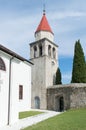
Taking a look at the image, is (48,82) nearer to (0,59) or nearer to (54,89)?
(54,89)

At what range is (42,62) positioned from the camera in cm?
3653

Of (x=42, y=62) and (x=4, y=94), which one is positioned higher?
(x=42, y=62)

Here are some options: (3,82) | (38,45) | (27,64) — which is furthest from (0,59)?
(38,45)

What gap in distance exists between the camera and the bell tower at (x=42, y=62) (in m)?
35.0

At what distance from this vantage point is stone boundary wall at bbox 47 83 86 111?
2902cm

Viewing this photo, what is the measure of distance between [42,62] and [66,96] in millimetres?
8243

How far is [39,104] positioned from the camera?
34.6 meters

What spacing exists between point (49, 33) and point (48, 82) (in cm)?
893

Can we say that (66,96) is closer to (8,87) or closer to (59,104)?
(59,104)

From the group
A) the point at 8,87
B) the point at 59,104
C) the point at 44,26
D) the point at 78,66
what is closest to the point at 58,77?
the point at 78,66

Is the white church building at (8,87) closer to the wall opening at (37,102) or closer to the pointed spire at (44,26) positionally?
the wall opening at (37,102)

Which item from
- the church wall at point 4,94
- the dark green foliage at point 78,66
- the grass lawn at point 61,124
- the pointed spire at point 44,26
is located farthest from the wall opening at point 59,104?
the church wall at point 4,94

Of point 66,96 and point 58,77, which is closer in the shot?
point 66,96

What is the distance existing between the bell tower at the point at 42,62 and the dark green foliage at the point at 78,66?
410cm
